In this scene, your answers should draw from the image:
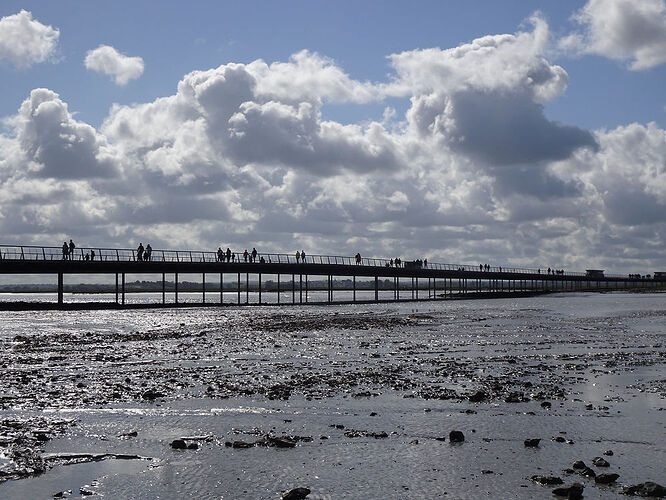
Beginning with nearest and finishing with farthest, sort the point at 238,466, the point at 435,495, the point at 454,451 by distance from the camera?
the point at 435,495 < the point at 238,466 < the point at 454,451

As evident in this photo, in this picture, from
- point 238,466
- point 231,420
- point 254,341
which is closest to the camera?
point 238,466

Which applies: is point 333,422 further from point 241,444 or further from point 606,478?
point 606,478

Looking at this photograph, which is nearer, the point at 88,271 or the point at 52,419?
the point at 52,419

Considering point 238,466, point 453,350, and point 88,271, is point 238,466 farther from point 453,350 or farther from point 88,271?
point 88,271

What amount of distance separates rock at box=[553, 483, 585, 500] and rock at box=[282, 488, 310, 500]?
11.0 feet

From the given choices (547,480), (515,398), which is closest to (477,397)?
(515,398)

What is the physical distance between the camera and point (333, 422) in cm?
1342

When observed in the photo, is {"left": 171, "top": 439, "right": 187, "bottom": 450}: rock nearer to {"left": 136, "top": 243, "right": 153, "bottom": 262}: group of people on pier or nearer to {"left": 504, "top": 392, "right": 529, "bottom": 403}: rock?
{"left": 504, "top": 392, "right": 529, "bottom": 403}: rock

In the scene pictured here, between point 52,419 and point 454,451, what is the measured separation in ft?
26.1

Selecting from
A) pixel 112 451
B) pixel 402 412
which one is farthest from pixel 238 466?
pixel 402 412

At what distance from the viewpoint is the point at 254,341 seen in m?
31.7

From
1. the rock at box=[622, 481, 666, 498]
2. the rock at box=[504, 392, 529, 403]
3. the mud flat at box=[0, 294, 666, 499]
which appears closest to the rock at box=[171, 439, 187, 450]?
the mud flat at box=[0, 294, 666, 499]

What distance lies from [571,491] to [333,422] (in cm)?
547

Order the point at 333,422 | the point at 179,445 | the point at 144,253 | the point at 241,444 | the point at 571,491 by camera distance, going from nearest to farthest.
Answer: the point at 571,491, the point at 179,445, the point at 241,444, the point at 333,422, the point at 144,253
